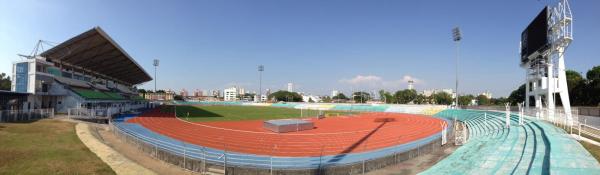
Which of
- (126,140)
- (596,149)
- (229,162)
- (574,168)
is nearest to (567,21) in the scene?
(596,149)

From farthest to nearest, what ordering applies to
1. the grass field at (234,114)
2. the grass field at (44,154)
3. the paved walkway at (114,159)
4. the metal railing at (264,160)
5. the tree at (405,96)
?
1. the tree at (405,96)
2. the grass field at (234,114)
3. the paved walkway at (114,159)
4. the metal railing at (264,160)
5. the grass field at (44,154)

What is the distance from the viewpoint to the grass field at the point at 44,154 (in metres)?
10.8

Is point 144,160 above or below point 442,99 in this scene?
below

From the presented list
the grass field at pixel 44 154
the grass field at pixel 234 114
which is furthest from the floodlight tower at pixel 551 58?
the grass field at pixel 234 114

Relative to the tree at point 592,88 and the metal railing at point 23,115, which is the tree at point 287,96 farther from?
the metal railing at point 23,115

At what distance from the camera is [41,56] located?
30.4 m

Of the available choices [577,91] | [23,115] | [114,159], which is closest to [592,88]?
[577,91]

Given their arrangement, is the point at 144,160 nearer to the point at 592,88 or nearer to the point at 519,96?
the point at 592,88

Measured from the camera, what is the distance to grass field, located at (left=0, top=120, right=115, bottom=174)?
10772mm

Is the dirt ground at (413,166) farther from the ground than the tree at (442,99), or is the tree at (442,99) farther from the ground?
the tree at (442,99)

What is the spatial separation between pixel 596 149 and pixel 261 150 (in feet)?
46.3

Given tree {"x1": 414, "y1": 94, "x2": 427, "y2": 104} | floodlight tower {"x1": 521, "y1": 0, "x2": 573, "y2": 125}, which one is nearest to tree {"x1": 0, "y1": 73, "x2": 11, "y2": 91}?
floodlight tower {"x1": 521, "y1": 0, "x2": 573, "y2": 125}

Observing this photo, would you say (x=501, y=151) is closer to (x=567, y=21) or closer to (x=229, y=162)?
(x=229, y=162)

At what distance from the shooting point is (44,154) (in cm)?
1255
